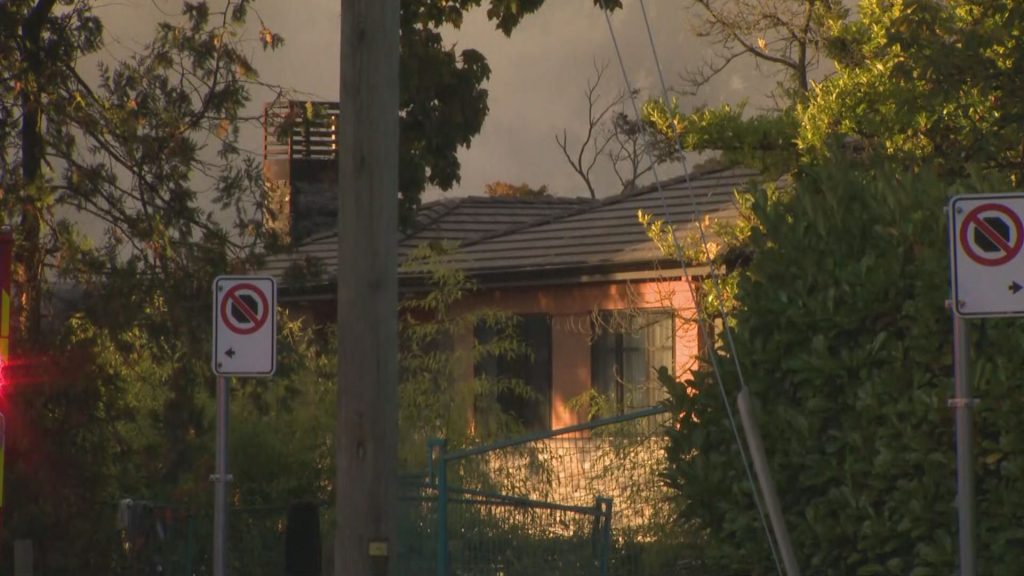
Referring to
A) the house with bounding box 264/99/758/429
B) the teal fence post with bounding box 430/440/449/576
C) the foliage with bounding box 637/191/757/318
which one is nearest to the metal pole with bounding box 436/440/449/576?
the teal fence post with bounding box 430/440/449/576

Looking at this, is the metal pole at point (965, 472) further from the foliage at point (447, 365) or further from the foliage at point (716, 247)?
the foliage at point (716, 247)

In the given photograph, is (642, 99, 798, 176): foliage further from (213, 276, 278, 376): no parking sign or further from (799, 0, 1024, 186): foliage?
(213, 276, 278, 376): no parking sign

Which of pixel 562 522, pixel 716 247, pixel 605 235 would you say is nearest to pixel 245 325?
pixel 562 522

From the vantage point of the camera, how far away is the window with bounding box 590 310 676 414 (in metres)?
20.8

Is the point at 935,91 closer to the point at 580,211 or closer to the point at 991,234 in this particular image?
the point at 991,234

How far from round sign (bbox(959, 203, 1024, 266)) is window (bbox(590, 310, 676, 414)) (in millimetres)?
12981

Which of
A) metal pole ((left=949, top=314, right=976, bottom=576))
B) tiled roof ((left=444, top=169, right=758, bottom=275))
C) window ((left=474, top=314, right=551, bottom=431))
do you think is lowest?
metal pole ((left=949, top=314, right=976, bottom=576))

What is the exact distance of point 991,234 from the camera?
7375 mm

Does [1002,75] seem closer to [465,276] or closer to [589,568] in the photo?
[589,568]

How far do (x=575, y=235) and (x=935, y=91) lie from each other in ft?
27.2

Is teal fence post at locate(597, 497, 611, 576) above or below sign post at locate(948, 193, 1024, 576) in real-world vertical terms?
below

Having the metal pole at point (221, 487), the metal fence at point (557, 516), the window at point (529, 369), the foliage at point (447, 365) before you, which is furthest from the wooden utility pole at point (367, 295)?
the window at point (529, 369)

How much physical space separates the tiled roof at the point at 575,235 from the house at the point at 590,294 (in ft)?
0.07

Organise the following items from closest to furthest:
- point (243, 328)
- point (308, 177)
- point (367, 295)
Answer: point (367, 295), point (243, 328), point (308, 177)
